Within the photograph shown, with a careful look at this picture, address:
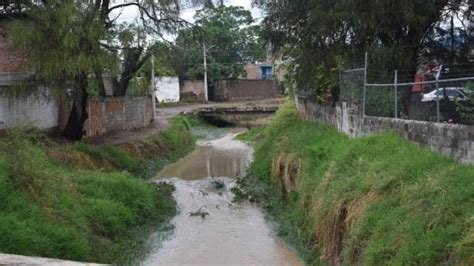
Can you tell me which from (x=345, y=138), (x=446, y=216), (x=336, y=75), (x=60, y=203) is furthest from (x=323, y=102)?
(x=446, y=216)

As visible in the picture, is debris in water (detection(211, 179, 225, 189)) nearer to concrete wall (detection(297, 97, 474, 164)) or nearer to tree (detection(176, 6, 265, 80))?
concrete wall (detection(297, 97, 474, 164))

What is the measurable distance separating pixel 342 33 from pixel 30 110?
→ 9.86 m

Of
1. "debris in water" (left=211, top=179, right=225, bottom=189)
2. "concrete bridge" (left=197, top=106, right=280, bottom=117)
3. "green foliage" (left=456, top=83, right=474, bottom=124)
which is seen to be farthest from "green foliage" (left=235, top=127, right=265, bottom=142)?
"green foliage" (left=456, top=83, right=474, bottom=124)

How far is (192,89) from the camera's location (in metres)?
55.3

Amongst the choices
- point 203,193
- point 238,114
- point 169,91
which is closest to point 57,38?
point 203,193

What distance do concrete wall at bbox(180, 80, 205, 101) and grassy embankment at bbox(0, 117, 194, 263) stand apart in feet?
124

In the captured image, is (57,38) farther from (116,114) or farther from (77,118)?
(116,114)

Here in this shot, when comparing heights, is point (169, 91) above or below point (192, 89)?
below

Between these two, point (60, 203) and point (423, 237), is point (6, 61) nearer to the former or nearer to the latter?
point (60, 203)

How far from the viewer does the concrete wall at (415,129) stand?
851 centimetres

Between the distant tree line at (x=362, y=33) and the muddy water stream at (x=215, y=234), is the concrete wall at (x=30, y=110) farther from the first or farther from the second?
the distant tree line at (x=362, y=33)

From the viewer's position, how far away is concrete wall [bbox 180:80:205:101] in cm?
5472

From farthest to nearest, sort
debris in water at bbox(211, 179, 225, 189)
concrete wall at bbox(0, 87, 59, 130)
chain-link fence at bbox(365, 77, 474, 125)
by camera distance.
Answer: debris in water at bbox(211, 179, 225, 189) < concrete wall at bbox(0, 87, 59, 130) < chain-link fence at bbox(365, 77, 474, 125)

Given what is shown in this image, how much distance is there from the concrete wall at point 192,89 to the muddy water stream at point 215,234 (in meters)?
34.1
